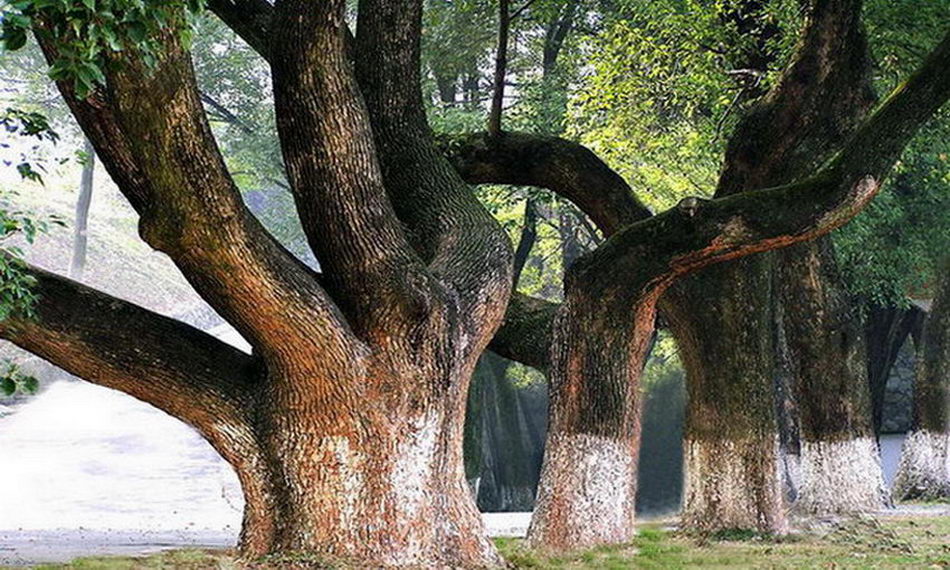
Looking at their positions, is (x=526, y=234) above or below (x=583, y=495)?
above

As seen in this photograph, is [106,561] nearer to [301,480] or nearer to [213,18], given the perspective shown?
[301,480]

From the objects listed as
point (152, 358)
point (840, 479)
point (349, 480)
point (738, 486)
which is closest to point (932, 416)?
point (840, 479)

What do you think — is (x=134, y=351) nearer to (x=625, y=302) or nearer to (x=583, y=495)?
(x=583, y=495)

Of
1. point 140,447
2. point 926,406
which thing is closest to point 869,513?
point 926,406

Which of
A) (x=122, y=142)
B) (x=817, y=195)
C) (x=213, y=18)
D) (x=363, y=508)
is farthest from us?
(x=213, y=18)

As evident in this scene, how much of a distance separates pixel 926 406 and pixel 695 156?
5813mm

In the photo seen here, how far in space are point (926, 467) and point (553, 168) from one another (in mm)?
10656

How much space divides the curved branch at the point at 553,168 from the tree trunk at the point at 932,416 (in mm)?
9435

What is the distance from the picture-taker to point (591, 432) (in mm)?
11836

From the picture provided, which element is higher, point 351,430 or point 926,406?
point 926,406

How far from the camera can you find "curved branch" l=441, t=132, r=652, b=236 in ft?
43.8

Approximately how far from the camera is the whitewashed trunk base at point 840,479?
52.4ft

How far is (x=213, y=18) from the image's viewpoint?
27297 millimetres

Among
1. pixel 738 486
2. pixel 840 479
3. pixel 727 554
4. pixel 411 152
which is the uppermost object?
pixel 411 152
